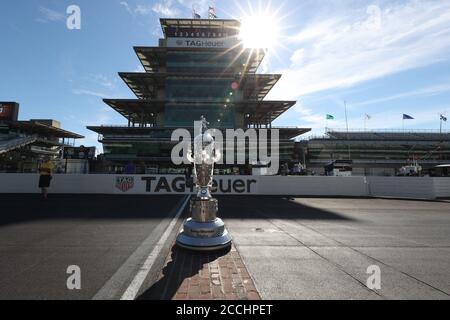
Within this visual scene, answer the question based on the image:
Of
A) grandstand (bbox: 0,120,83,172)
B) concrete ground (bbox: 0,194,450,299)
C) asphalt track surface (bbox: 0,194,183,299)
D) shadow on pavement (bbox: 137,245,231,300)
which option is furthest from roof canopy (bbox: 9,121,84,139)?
shadow on pavement (bbox: 137,245,231,300)

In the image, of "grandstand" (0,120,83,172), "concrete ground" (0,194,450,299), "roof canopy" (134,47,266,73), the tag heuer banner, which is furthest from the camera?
"grandstand" (0,120,83,172)

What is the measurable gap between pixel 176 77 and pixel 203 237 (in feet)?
172

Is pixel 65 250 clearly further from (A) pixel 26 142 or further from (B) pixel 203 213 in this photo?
(A) pixel 26 142

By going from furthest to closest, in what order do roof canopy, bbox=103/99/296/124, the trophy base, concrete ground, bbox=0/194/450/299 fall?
roof canopy, bbox=103/99/296/124 < the trophy base < concrete ground, bbox=0/194/450/299

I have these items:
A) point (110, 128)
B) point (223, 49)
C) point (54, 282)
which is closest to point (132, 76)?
point (110, 128)

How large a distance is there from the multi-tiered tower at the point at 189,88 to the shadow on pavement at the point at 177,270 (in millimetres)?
45897

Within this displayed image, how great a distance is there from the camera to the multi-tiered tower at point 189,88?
50062mm

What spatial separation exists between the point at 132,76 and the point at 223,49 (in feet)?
62.4

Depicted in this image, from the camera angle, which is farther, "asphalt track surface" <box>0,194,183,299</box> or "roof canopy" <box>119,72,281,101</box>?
"roof canopy" <box>119,72,281,101</box>

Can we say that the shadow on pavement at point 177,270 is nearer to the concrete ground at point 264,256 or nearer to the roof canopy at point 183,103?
the concrete ground at point 264,256

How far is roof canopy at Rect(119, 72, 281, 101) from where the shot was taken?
171ft

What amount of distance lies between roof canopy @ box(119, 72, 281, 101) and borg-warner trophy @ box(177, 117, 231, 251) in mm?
51040

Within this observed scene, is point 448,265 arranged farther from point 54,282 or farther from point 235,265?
point 54,282

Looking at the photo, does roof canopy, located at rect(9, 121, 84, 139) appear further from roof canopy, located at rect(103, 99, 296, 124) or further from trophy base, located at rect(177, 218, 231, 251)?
trophy base, located at rect(177, 218, 231, 251)
